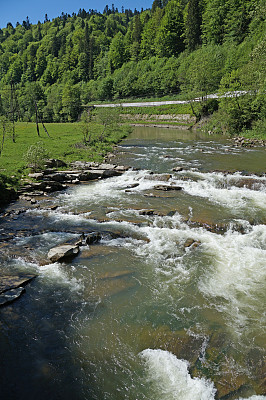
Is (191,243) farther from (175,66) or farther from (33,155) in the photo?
(175,66)

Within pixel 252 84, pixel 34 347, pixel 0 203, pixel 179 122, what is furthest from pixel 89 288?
pixel 179 122

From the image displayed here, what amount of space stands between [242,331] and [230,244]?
5365mm

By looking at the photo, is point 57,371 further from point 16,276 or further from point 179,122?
point 179,122

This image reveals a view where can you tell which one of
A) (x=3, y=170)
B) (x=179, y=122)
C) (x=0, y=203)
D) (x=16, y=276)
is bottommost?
(x=16, y=276)

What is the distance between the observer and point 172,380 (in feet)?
20.5

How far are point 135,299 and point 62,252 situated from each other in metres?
4.22

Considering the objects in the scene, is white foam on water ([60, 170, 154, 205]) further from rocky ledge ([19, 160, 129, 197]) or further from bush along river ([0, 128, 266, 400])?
rocky ledge ([19, 160, 129, 197])

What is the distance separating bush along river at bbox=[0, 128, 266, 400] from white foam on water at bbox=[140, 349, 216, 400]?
25 millimetres

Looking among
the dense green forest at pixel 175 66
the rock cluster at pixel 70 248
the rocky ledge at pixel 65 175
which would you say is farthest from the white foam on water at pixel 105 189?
the dense green forest at pixel 175 66

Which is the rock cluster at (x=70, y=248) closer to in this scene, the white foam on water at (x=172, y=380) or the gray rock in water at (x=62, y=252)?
the gray rock in water at (x=62, y=252)

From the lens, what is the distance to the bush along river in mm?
6277

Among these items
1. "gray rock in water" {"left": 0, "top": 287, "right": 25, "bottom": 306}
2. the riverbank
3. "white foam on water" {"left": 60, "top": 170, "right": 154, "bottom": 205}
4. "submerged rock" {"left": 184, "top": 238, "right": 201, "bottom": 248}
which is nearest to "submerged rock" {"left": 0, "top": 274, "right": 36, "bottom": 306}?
"gray rock in water" {"left": 0, "top": 287, "right": 25, "bottom": 306}

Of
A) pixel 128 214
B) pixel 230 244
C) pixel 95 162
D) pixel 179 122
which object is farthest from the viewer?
pixel 179 122

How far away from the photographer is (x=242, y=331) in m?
7.53
